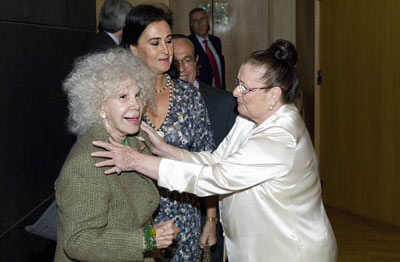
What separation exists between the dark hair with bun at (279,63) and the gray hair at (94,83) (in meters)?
0.52

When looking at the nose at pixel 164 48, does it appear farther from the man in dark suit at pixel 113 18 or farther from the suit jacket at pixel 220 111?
the man in dark suit at pixel 113 18

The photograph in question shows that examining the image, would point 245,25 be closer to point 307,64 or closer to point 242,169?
point 307,64

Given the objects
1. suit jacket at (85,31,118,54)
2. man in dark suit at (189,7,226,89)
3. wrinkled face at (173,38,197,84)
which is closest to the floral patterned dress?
wrinkled face at (173,38,197,84)

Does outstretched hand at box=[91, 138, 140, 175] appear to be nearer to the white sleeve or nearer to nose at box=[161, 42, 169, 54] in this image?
the white sleeve

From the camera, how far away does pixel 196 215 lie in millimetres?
2838

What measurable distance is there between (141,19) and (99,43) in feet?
4.71

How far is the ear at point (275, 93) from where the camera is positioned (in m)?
2.37

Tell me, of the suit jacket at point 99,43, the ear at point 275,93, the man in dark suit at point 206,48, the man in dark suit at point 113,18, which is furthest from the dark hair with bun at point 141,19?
the man in dark suit at point 206,48

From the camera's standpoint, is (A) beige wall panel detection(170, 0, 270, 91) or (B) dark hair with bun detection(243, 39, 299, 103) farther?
(A) beige wall panel detection(170, 0, 270, 91)

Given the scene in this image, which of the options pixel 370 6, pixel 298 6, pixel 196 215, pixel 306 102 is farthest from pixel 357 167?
pixel 196 215

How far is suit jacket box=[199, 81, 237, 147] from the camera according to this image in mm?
A: 3193

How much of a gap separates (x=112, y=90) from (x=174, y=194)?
738mm

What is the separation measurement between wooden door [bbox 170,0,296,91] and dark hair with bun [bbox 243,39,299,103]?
4740 mm

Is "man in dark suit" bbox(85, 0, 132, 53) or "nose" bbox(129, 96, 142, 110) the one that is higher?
"man in dark suit" bbox(85, 0, 132, 53)
